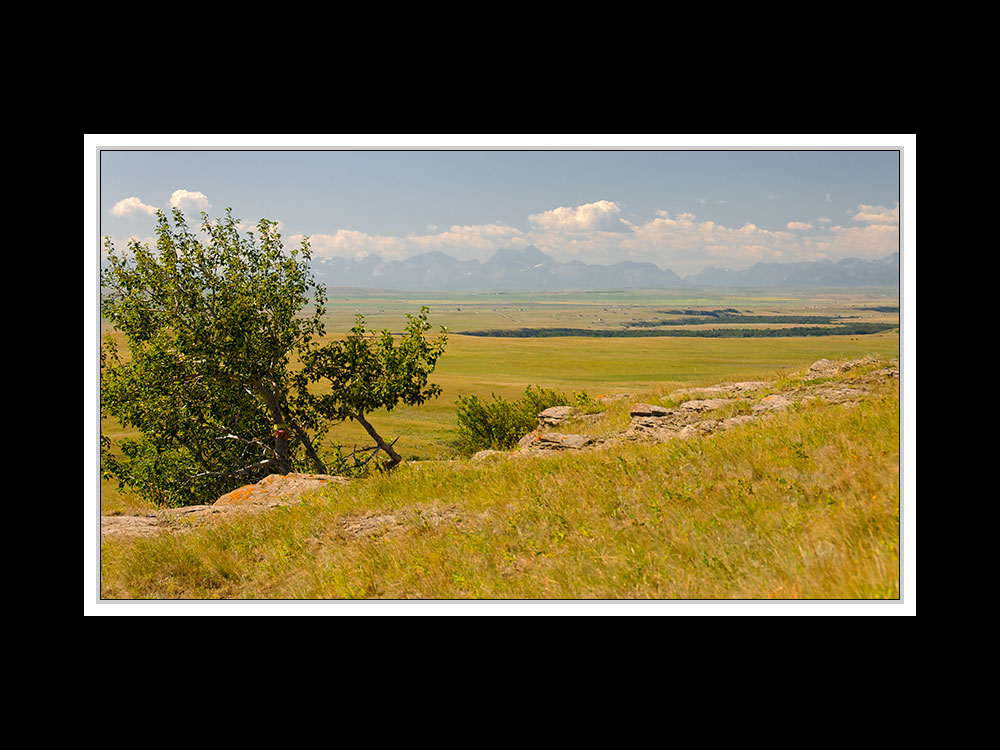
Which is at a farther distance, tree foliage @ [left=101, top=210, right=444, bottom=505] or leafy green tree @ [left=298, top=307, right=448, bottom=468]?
leafy green tree @ [left=298, top=307, right=448, bottom=468]

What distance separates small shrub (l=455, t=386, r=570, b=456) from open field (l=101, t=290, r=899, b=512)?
813 mm

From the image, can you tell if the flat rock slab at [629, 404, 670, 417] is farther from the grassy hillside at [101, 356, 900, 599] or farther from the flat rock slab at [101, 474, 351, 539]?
the flat rock slab at [101, 474, 351, 539]

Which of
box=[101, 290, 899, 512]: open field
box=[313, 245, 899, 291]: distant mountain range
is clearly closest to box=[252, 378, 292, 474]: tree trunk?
box=[101, 290, 899, 512]: open field

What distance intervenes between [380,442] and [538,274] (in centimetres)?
612

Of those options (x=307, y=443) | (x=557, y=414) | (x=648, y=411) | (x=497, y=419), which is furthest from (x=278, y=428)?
(x=648, y=411)

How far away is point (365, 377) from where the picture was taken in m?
12.2

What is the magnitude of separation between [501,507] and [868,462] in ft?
13.2

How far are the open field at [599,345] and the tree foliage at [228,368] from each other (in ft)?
2.79

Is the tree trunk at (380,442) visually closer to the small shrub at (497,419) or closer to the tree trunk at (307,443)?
the tree trunk at (307,443)

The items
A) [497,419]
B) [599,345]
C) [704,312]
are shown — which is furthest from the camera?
[497,419]

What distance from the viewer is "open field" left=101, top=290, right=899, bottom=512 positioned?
313 inches

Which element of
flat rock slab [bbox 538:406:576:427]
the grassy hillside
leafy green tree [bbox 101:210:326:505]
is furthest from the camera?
flat rock slab [bbox 538:406:576:427]

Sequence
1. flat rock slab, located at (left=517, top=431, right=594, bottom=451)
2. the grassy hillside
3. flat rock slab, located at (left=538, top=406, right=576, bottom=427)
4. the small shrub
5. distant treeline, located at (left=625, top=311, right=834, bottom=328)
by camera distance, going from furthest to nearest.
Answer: flat rock slab, located at (left=538, top=406, right=576, bottom=427), the small shrub, flat rock slab, located at (left=517, top=431, right=594, bottom=451), distant treeline, located at (left=625, top=311, right=834, bottom=328), the grassy hillside

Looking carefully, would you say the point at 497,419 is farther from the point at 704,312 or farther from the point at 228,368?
the point at 228,368
